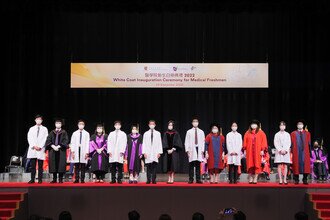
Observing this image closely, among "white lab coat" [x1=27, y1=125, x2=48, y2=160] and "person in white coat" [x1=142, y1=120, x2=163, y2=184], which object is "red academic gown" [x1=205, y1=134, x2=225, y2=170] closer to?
"person in white coat" [x1=142, y1=120, x2=163, y2=184]

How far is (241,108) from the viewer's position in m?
19.2

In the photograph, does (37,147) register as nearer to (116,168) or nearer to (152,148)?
(116,168)

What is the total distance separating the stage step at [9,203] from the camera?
11484 millimetres

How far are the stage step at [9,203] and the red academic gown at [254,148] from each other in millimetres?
5549

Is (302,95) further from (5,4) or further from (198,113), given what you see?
(5,4)

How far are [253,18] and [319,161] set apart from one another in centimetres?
619

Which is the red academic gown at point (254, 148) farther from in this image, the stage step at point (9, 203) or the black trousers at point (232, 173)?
the stage step at point (9, 203)

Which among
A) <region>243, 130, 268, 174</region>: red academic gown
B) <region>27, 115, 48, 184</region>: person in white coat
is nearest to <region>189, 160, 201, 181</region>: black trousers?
<region>243, 130, 268, 174</region>: red academic gown

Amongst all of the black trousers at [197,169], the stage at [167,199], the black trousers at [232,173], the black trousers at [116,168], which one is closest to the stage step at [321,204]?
the stage at [167,199]

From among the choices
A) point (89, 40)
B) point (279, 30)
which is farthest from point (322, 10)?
point (89, 40)

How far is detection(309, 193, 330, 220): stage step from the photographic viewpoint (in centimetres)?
1146

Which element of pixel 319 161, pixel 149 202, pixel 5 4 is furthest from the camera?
pixel 5 4

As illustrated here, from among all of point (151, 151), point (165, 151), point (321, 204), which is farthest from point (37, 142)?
point (321, 204)

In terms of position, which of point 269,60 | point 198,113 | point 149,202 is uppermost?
point 269,60
